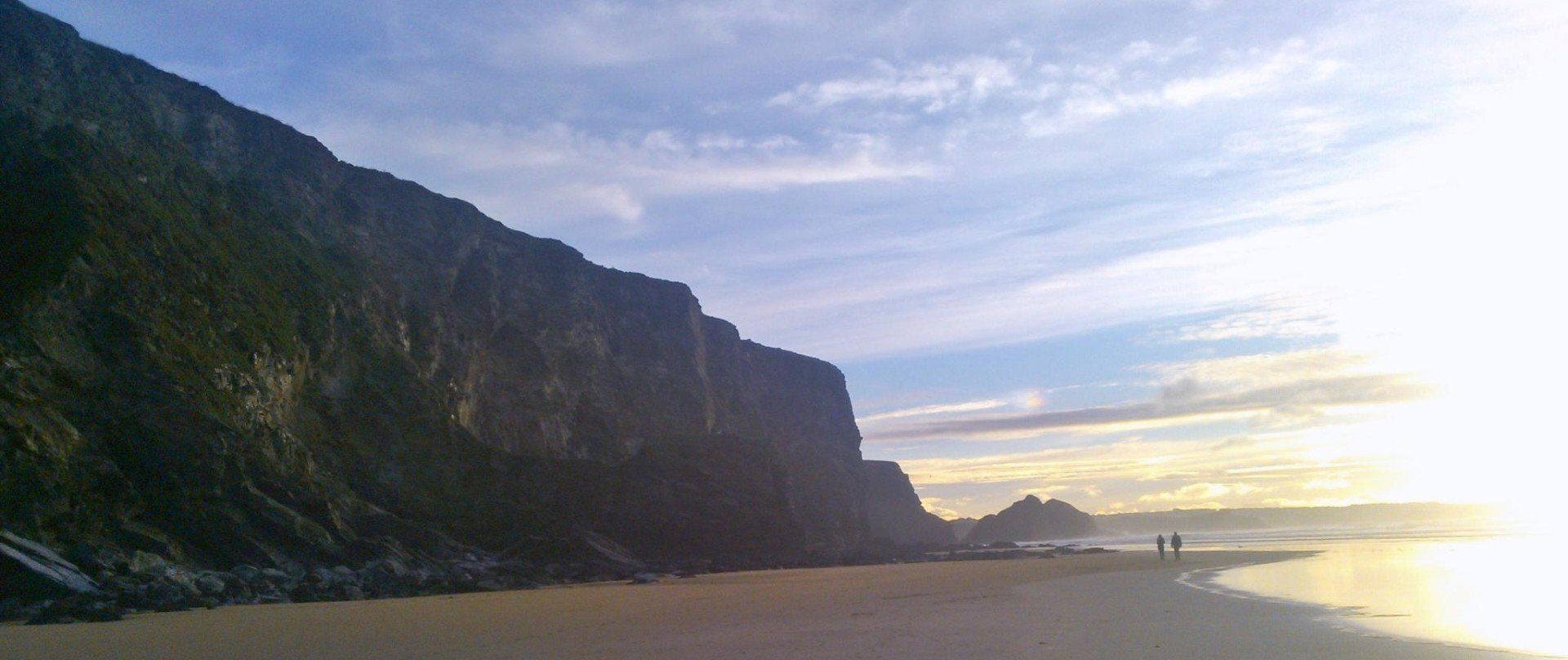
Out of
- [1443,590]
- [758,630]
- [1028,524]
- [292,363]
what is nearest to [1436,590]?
[1443,590]

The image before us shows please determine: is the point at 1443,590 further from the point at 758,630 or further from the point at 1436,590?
the point at 758,630

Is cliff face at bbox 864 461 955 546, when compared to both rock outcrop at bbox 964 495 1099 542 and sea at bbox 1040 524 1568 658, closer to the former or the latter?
rock outcrop at bbox 964 495 1099 542

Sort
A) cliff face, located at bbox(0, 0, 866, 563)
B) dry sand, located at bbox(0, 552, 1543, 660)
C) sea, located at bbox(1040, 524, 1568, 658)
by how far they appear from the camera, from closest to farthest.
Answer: dry sand, located at bbox(0, 552, 1543, 660) < sea, located at bbox(1040, 524, 1568, 658) < cliff face, located at bbox(0, 0, 866, 563)

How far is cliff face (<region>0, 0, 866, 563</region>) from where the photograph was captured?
80.7 ft

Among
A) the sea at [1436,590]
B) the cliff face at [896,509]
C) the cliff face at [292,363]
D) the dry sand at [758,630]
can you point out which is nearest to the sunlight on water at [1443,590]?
the sea at [1436,590]

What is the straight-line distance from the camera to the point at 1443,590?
19.6 metres

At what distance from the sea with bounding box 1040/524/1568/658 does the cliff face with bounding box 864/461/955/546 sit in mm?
90331

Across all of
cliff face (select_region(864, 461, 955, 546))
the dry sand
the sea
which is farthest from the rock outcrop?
the dry sand

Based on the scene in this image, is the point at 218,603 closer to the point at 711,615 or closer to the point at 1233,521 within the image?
the point at 711,615

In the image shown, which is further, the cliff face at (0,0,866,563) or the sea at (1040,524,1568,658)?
the cliff face at (0,0,866,563)

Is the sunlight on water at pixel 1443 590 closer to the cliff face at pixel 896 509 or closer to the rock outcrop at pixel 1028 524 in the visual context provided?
the cliff face at pixel 896 509

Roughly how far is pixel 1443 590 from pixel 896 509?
112 m

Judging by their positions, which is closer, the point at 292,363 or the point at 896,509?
the point at 292,363

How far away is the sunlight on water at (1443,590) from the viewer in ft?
42.3
